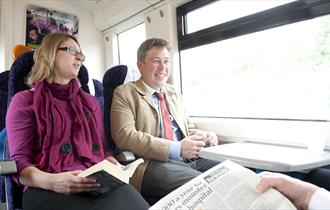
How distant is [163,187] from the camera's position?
1.33 metres

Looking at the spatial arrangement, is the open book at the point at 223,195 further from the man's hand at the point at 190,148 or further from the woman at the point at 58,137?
the man's hand at the point at 190,148

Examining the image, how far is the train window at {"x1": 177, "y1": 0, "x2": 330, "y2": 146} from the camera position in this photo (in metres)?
1.62

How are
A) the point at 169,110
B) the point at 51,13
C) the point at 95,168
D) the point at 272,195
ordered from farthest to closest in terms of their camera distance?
the point at 51,13
the point at 169,110
the point at 95,168
the point at 272,195

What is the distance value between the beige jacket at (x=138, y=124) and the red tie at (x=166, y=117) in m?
0.04

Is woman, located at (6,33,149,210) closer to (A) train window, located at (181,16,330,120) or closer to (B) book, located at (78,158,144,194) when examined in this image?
(B) book, located at (78,158,144,194)

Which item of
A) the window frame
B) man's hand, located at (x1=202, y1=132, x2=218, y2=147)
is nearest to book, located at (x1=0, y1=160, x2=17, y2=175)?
man's hand, located at (x1=202, y1=132, x2=218, y2=147)

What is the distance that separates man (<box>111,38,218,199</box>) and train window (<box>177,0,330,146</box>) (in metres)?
0.41

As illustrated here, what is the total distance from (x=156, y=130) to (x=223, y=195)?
42.1 inches

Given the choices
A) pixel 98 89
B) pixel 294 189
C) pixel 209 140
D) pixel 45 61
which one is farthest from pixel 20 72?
pixel 294 189

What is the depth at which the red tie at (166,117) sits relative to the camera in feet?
5.51

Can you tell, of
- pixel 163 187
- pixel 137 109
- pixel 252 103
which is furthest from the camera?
pixel 252 103

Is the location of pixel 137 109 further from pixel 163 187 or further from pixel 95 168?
pixel 95 168

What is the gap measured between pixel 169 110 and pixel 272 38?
883mm

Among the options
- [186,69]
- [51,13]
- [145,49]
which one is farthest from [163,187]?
[51,13]
